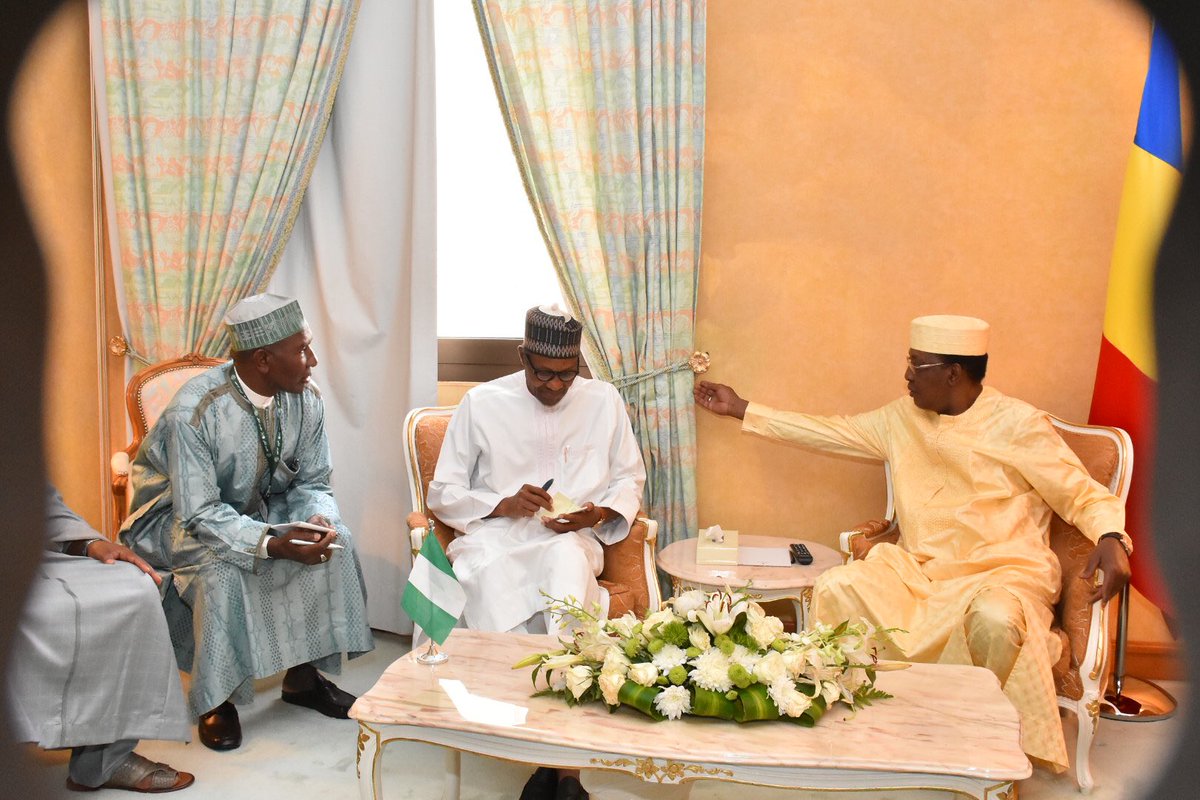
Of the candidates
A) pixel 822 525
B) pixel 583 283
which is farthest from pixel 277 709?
pixel 822 525

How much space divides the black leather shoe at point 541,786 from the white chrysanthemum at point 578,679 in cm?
75

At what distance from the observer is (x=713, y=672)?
247cm

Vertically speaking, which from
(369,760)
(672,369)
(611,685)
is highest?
(672,369)

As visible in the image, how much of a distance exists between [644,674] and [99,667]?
1.83 m

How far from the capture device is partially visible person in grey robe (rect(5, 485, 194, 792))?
10.2 ft

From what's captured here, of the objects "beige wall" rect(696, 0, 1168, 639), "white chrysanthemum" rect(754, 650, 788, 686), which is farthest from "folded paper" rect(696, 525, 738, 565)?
"white chrysanthemum" rect(754, 650, 788, 686)

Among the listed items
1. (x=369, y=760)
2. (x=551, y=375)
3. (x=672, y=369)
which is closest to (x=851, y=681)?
(x=369, y=760)

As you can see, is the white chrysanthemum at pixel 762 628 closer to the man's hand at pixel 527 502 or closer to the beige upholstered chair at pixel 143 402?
the man's hand at pixel 527 502

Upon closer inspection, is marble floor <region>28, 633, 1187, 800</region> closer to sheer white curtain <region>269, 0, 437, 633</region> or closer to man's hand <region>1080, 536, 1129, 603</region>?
man's hand <region>1080, 536, 1129, 603</region>

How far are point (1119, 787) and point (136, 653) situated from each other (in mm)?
3256

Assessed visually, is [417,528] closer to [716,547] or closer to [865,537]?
[716,547]

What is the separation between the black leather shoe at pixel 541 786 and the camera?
319 centimetres

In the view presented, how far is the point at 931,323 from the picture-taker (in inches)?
145

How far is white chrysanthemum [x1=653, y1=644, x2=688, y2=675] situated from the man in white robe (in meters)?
1.03
